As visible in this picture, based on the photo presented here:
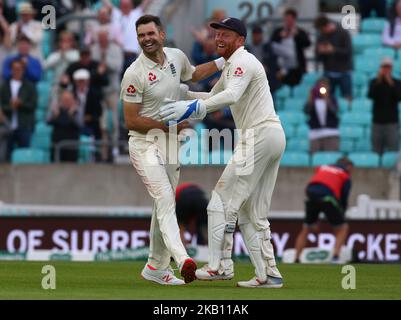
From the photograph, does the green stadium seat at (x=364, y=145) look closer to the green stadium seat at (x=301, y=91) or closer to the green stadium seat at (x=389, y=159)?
the green stadium seat at (x=389, y=159)

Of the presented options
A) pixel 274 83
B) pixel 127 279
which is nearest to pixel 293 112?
pixel 274 83

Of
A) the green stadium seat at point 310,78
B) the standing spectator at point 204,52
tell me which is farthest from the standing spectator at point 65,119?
the green stadium seat at point 310,78

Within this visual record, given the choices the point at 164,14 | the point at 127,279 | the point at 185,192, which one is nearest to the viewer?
the point at 127,279

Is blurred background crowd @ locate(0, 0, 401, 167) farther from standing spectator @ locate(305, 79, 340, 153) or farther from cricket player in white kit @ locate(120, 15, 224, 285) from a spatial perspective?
cricket player in white kit @ locate(120, 15, 224, 285)

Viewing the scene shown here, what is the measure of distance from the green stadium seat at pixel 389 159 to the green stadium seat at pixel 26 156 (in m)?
5.10

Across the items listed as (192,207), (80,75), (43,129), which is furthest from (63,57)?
(192,207)

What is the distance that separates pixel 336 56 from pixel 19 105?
4.88 meters

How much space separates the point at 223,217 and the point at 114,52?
9776mm

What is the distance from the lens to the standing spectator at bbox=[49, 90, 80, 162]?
67.2ft

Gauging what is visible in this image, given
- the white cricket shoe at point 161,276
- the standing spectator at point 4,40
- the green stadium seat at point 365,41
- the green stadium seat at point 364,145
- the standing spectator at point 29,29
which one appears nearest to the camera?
the white cricket shoe at point 161,276

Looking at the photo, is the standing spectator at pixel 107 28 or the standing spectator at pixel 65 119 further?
the standing spectator at pixel 107 28

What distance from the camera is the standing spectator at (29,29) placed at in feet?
71.0
